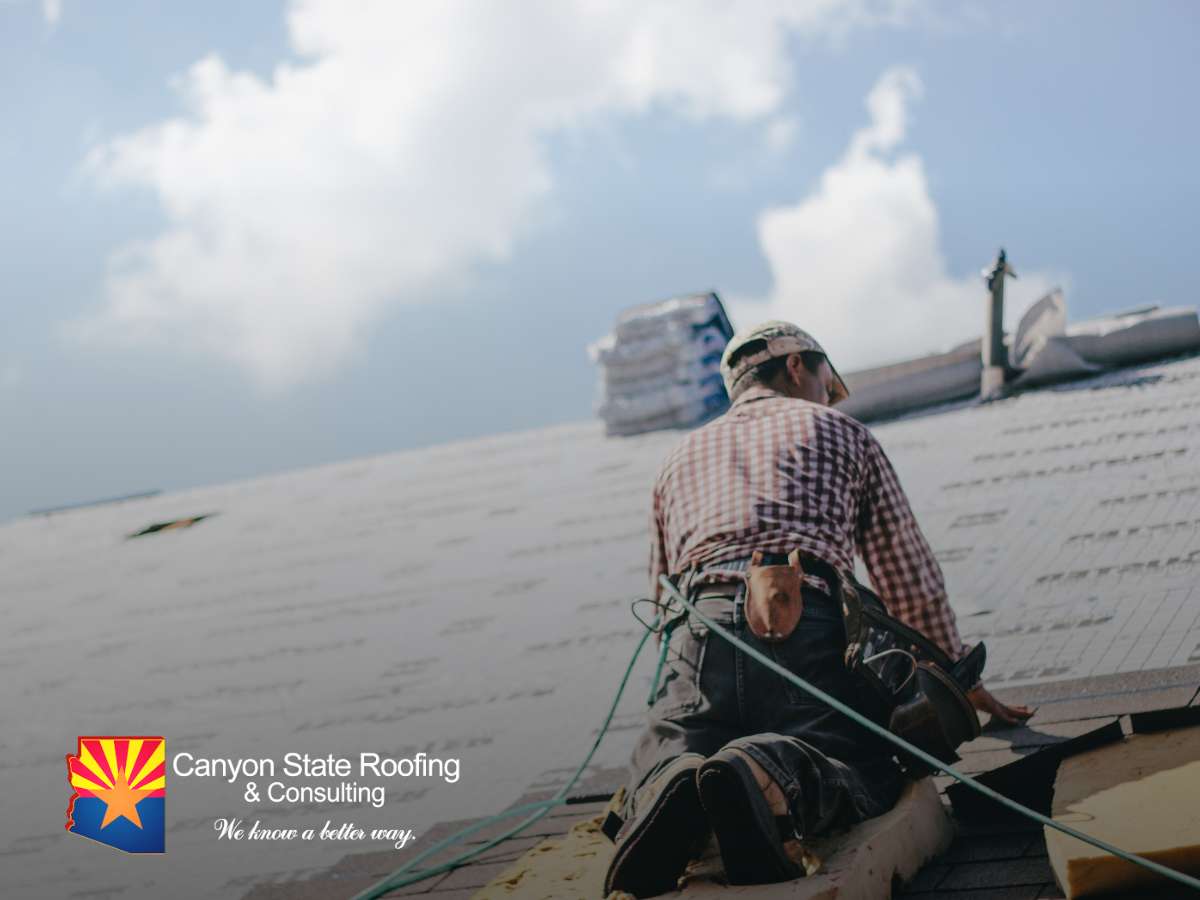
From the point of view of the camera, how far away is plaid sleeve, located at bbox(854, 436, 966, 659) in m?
2.47

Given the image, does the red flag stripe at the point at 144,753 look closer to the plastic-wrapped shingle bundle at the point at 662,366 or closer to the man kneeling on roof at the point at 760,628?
the man kneeling on roof at the point at 760,628

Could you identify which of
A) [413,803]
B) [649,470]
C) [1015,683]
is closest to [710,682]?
[1015,683]

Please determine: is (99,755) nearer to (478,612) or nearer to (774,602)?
(478,612)

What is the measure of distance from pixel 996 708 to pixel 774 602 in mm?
784

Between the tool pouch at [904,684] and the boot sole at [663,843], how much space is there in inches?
16.5

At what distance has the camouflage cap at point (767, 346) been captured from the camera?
8.32 ft

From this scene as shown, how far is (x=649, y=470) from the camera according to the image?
8.21m

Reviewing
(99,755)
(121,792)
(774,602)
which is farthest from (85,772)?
Answer: (774,602)

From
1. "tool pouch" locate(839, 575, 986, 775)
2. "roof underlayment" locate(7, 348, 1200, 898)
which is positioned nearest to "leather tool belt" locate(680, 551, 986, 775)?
"tool pouch" locate(839, 575, 986, 775)

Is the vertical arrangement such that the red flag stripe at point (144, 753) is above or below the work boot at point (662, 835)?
below

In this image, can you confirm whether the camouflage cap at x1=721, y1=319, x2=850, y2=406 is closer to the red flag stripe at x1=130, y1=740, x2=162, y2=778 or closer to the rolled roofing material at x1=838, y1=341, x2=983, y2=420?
the red flag stripe at x1=130, y1=740, x2=162, y2=778

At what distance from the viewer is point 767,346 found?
254 centimetres

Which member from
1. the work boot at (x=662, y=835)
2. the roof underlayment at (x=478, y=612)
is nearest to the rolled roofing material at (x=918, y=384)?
the roof underlayment at (x=478, y=612)

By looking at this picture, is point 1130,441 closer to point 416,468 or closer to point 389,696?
point 389,696
